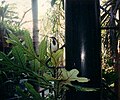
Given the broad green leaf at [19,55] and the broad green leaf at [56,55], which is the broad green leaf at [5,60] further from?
the broad green leaf at [56,55]

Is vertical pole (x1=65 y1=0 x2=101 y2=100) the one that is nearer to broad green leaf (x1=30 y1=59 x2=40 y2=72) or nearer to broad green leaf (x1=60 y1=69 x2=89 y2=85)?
broad green leaf (x1=60 y1=69 x2=89 y2=85)

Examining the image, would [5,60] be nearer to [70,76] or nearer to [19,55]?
[19,55]

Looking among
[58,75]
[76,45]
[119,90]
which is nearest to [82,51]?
[76,45]

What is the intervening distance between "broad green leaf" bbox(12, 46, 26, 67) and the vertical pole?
0.48 feet

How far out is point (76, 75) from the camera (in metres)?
0.70

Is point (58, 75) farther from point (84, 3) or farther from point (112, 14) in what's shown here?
point (112, 14)

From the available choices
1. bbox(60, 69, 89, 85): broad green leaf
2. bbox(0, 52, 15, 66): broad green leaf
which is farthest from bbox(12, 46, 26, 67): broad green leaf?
bbox(60, 69, 89, 85): broad green leaf

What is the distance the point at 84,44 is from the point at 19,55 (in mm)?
208

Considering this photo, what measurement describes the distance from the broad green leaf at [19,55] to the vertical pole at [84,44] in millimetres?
146

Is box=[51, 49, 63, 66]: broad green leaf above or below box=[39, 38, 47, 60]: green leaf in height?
below

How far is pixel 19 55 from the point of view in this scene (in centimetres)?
77

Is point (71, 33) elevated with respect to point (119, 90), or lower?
elevated

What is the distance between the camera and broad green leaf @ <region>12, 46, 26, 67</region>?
760 millimetres

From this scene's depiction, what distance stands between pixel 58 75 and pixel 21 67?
0.13 m
